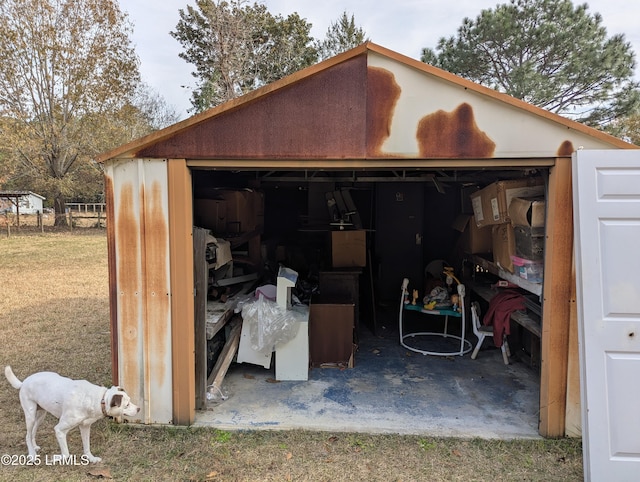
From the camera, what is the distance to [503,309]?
158 inches

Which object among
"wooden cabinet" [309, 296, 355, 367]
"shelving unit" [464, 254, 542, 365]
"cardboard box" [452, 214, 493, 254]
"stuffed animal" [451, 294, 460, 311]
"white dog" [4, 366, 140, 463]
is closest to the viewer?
"white dog" [4, 366, 140, 463]

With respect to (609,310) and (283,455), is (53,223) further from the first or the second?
(609,310)

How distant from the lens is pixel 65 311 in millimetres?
6430

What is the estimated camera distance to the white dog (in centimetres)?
252

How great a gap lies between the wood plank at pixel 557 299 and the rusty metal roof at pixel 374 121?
277mm

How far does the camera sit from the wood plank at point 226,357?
368 cm

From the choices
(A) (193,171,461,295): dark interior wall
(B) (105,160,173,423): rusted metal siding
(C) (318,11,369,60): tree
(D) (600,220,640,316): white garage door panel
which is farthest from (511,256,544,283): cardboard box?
(C) (318,11,369,60): tree

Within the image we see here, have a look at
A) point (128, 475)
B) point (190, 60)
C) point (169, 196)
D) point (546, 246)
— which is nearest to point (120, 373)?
point (128, 475)

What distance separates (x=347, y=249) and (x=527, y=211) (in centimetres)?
233

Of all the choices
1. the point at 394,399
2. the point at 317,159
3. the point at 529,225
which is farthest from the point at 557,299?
the point at 317,159

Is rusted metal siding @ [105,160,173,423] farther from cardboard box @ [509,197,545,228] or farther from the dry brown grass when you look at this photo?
cardboard box @ [509,197,545,228]

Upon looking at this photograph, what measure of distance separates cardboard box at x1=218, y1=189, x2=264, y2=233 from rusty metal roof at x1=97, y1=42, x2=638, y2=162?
164cm

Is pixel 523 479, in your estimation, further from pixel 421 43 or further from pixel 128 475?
pixel 421 43

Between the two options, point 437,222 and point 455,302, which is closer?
point 455,302
